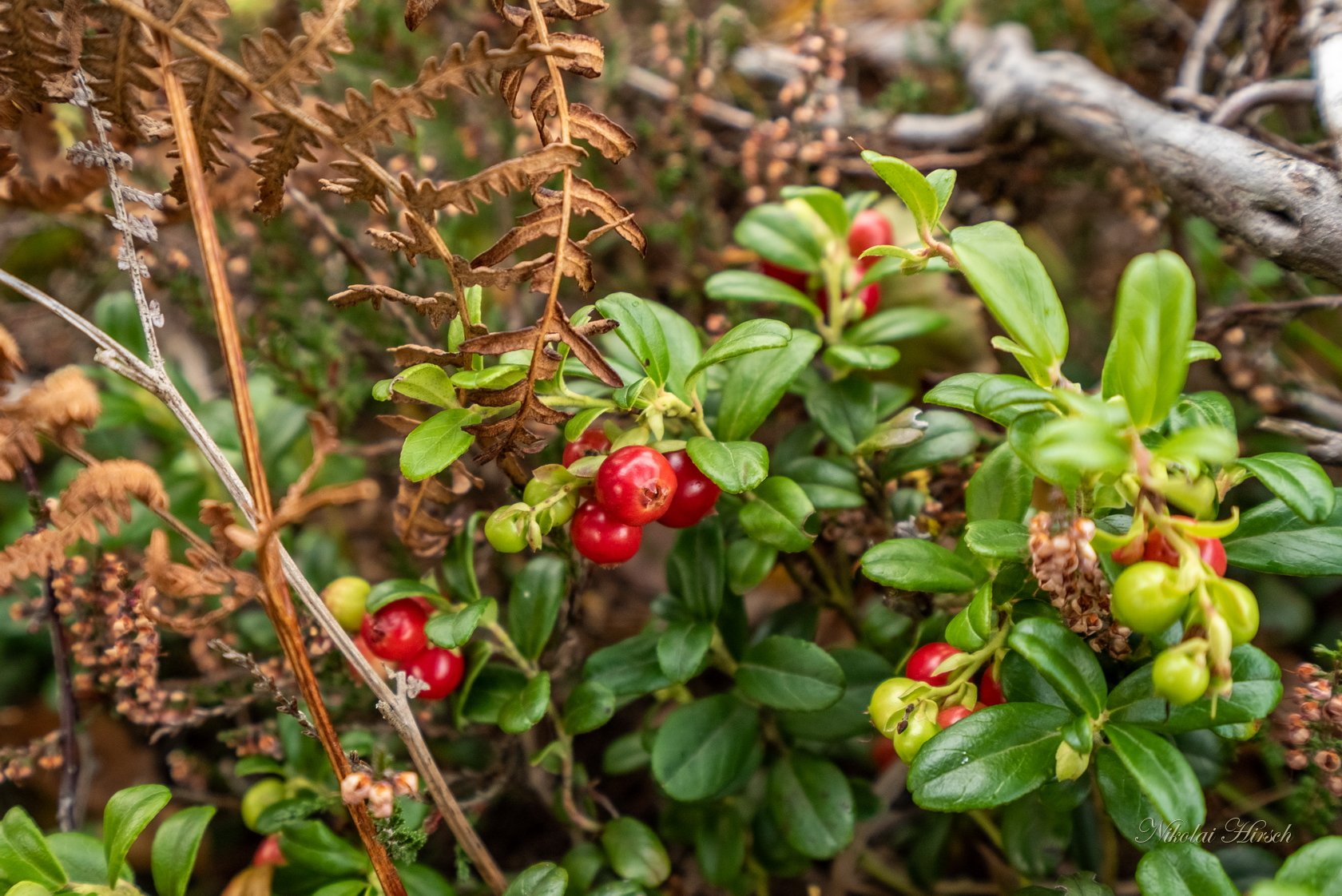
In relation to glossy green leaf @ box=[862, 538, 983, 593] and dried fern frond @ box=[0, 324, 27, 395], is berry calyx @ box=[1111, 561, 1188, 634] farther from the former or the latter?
dried fern frond @ box=[0, 324, 27, 395]

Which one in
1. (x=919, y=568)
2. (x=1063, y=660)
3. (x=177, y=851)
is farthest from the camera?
(x=177, y=851)

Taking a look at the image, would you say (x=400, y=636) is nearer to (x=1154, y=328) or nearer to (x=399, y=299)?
(x=399, y=299)

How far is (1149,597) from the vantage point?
1.08m

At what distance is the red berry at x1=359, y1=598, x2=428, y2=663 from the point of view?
165 centimetres

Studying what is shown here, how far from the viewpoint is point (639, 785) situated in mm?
2430

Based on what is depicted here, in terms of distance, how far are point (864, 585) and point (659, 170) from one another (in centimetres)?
140

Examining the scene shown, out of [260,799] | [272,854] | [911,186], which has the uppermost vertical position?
[911,186]

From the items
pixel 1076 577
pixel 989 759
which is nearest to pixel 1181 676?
pixel 1076 577

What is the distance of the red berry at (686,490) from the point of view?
1573 mm

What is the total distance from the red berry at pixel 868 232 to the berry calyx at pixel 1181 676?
3.87ft

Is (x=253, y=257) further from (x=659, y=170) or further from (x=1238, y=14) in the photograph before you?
(x=1238, y=14)

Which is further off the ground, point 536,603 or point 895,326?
point 895,326

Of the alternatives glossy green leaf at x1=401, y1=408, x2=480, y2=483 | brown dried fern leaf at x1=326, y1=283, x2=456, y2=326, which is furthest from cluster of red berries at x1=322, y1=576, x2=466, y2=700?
brown dried fern leaf at x1=326, y1=283, x2=456, y2=326

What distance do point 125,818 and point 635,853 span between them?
2.91 feet
